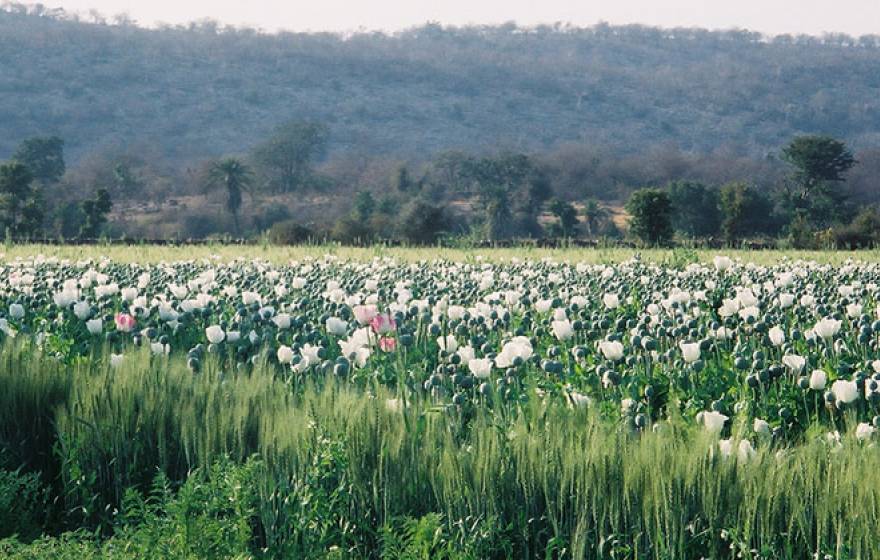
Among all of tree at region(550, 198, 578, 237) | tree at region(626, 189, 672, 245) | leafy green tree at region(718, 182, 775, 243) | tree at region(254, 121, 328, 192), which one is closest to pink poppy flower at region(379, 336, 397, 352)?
tree at region(626, 189, 672, 245)

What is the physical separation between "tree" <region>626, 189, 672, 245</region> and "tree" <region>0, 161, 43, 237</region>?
27831 mm

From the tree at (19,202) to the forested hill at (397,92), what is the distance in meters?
55.1

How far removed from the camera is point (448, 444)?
425 centimetres

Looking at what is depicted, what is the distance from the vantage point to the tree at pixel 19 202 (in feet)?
165

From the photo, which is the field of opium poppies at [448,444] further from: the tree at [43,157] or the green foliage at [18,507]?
the tree at [43,157]

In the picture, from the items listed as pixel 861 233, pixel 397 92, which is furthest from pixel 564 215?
pixel 397 92

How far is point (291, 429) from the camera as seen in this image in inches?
181

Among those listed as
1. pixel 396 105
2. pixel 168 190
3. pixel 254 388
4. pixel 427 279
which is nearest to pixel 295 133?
pixel 168 190

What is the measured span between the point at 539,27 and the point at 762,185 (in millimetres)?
116713

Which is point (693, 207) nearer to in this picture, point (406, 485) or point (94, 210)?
point (94, 210)

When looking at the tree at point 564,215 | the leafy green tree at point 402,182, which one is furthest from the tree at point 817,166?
the leafy green tree at point 402,182

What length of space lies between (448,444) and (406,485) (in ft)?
0.80

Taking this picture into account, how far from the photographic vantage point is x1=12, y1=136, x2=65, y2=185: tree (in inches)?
3172

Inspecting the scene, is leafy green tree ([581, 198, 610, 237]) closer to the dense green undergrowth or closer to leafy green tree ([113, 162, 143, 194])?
leafy green tree ([113, 162, 143, 194])
